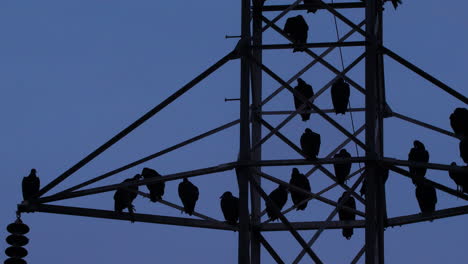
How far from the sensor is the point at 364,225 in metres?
25.6

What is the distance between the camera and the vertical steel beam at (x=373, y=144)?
963 inches

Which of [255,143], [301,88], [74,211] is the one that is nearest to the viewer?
[74,211]

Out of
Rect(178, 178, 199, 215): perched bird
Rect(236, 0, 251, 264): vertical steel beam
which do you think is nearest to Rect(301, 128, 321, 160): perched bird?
Rect(236, 0, 251, 264): vertical steel beam

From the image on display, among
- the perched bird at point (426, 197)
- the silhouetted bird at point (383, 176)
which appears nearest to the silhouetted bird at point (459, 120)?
the perched bird at point (426, 197)

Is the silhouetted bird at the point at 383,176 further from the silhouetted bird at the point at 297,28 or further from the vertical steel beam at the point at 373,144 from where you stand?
the silhouetted bird at the point at 297,28

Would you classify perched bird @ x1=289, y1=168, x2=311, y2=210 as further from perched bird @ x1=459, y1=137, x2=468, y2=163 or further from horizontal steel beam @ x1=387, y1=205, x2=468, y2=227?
perched bird @ x1=459, y1=137, x2=468, y2=163

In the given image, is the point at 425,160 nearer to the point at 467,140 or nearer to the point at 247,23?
the point at 467,140

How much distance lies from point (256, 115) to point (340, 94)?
1.36 metres

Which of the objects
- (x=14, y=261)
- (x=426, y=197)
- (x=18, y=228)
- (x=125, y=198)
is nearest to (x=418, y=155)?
(x=426, y=197)

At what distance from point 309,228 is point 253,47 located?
9.53ft

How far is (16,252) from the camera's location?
2411 cm

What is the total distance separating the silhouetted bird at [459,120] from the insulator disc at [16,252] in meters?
7.15

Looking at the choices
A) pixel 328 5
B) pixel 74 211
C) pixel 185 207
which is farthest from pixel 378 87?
pixel 74 211

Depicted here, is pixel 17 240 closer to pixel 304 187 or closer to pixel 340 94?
pixel 304 187
